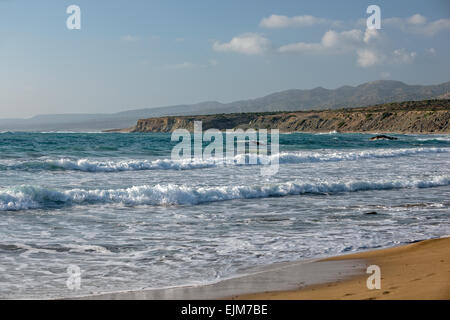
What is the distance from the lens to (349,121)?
108 metres

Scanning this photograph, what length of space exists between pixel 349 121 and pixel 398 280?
107 meters

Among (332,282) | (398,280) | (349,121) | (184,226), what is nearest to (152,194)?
(184,226)

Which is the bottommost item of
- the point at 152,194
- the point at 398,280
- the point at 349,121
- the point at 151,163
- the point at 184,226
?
the point at 184,226

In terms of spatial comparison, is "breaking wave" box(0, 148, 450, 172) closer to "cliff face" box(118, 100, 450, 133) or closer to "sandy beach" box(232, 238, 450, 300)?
"sandy beach" box(232, 238, 450, 300)

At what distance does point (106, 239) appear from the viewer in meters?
8.14

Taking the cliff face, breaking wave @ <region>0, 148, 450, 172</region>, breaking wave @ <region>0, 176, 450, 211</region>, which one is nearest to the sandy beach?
breaking wave @ <region>0, 176, 450, 211</region>

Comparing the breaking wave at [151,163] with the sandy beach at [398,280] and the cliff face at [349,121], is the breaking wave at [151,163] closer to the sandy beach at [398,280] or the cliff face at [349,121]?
the sandy beach at [398,280]

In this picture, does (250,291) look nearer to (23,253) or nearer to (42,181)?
(23,253)

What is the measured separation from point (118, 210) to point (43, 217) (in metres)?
1.90

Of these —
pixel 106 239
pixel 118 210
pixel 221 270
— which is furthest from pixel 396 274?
pixel 118 210

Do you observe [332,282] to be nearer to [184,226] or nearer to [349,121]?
[184,226]

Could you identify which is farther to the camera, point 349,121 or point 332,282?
point 349,121

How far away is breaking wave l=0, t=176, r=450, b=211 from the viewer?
1190cm

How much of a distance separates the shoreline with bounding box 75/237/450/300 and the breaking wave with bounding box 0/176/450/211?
6.78 m
